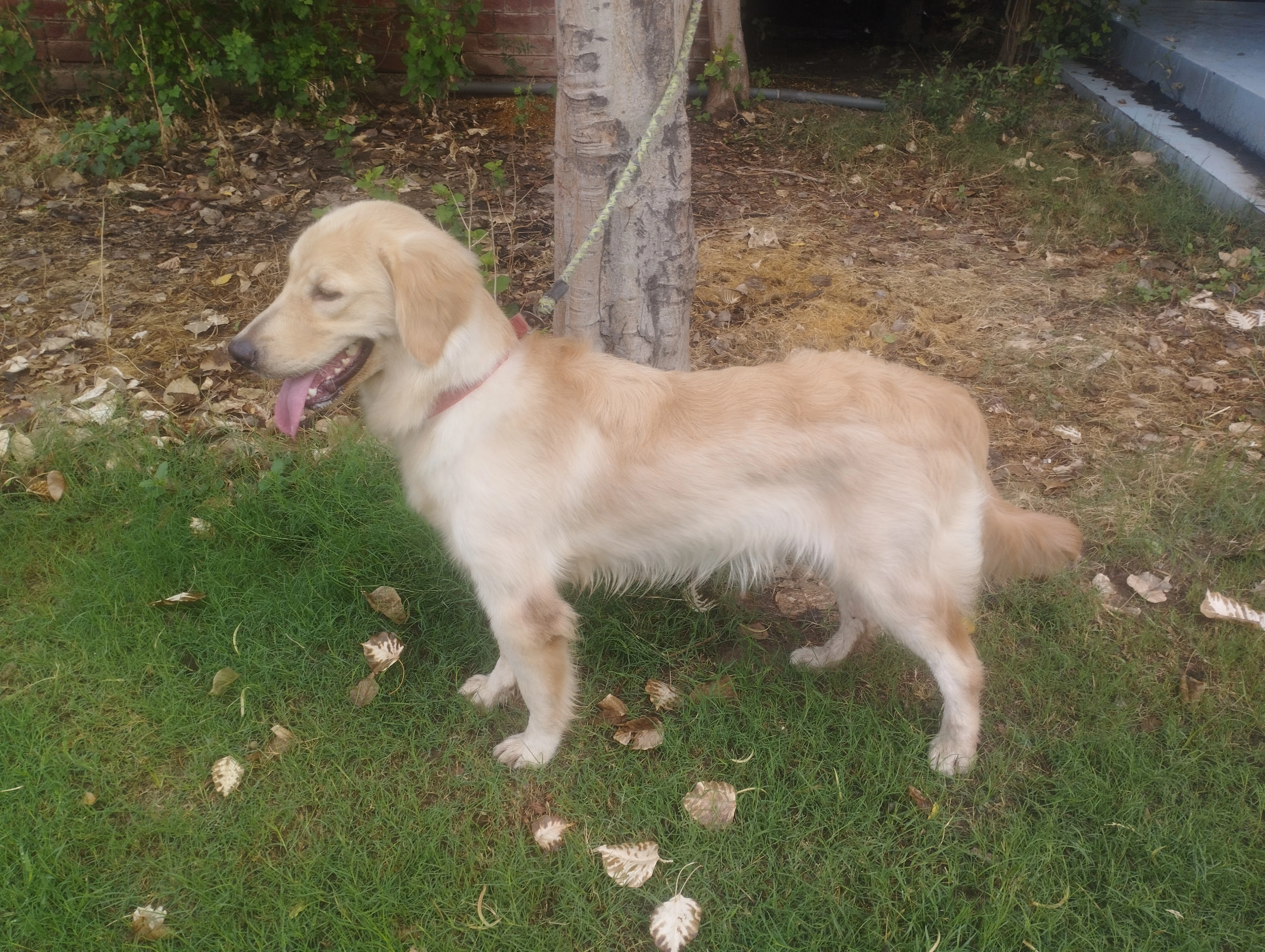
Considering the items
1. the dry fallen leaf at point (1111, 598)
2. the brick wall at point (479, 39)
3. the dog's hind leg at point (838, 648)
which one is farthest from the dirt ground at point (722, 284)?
the dog's hind leg at point (838, 648)

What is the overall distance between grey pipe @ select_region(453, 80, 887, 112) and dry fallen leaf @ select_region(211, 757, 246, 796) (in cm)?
509

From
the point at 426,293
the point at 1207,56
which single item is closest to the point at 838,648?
the point at 426,293

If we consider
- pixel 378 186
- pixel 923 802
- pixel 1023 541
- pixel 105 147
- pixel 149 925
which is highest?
pixel 378 186

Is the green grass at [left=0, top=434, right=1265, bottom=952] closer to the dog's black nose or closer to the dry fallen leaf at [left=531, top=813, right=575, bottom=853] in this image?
→ the dry fallen leaf at [left=531, top=813, right=575, bottom=853]

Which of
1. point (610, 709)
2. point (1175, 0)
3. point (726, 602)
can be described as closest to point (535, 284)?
point (726, 602)

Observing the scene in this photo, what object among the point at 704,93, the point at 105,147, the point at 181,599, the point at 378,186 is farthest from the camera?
the point at 704,93

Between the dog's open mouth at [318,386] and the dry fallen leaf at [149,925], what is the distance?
128cm

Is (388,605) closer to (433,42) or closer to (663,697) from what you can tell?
(663,697)

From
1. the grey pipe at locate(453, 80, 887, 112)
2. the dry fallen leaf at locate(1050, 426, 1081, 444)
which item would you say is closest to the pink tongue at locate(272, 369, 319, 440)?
the dry fallen leaf at locate(1050, 426, 1081, 444)

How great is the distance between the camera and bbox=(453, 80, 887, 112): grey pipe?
6418mm

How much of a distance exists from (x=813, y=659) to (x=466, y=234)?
2.61 metres

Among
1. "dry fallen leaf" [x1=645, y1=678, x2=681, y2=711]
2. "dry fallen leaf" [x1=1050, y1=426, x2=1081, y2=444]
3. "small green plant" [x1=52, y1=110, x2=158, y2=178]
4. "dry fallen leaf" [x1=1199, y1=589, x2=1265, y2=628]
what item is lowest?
"dry fallen leaf" [x1=645, y1=678, x2=681, y2=711]

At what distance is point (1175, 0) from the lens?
24.7ft

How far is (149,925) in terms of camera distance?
2189mm
